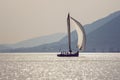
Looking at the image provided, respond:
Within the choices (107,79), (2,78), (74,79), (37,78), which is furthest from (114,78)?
(2,78)

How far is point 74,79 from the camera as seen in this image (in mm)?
119188

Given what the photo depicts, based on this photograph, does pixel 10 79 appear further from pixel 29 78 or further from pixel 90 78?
pixel 90 78

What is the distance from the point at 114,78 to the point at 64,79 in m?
13.2

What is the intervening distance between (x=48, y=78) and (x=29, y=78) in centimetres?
487

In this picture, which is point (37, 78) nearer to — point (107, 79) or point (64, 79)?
point (64, 79)

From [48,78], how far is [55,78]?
5.99 ft

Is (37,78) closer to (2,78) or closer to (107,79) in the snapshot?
(2,78)

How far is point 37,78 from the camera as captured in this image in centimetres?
12400

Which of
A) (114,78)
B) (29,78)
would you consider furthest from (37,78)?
(114,78)

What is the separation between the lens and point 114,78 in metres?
123

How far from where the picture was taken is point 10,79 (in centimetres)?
12050

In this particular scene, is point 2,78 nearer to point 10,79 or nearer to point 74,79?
point 10,79

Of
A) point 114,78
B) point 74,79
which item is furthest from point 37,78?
→ point 114,78

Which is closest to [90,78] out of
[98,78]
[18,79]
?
[98,78]
